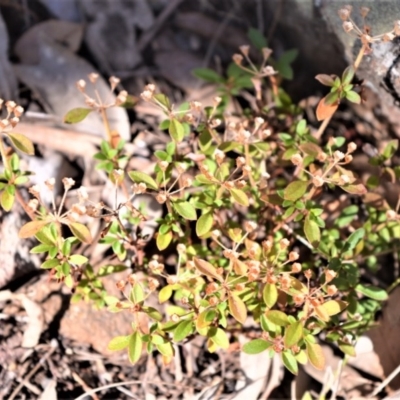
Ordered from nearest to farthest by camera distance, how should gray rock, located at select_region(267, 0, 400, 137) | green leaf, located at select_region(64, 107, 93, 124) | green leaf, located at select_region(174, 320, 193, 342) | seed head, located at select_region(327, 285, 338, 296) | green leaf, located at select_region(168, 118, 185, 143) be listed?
seed head, located at select_region(327, 285, 338, 296), green leaf, located at select_region(174, 320, 193, 342), green leaf, located at select_region(168, 118, 185, 143), green leaf, located at select_region(64, 107, 93, 124), gray rock, located at select_region(267, 0, 400, 137)

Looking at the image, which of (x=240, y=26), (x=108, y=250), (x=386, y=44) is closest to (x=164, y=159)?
(x=108, y=250)

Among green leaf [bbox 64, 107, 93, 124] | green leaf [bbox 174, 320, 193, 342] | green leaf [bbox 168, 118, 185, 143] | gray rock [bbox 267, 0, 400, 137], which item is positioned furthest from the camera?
gray rock [bbox 267, 0, 400, 137]

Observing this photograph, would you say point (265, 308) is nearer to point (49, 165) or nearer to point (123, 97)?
point (123, 97)

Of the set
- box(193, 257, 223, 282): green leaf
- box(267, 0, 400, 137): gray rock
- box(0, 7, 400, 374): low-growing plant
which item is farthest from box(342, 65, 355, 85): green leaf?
box(193, 257, 223, 282): green leaf

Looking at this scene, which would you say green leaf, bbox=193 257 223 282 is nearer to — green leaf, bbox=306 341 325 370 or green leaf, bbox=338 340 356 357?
green leaf, bbox=306 341 325 370

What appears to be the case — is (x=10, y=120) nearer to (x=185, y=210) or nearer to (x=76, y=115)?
(x=76, y=115)

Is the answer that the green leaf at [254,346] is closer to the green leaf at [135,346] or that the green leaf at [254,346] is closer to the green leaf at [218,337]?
the green leaf at [218,337]
